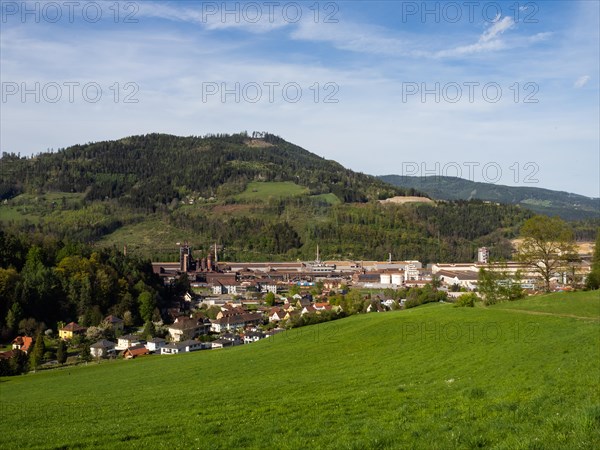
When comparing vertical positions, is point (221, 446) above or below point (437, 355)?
above

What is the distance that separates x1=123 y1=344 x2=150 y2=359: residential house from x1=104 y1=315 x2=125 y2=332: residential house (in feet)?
33.0

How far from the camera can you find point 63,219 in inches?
6388

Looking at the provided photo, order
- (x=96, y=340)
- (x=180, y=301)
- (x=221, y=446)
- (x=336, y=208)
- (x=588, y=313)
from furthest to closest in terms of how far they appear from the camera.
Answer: (x=336, y=208) < (x=180, y=301) < (x=96, y=340) < (x=588, y=313) < (x=221, y=446)

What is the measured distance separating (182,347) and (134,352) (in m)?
4.21

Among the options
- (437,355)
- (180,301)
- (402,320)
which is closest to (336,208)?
(180,301)

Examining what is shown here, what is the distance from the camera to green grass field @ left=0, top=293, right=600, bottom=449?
8.41 meters

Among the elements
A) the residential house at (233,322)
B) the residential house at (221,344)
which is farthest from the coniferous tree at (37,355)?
the residential house at (233,322)

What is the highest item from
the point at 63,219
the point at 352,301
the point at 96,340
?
the point at 63,219

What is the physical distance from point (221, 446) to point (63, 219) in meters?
169

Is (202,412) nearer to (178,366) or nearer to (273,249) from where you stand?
(178,366)

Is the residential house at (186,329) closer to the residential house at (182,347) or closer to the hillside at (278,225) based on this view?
the residential house at (182,347)

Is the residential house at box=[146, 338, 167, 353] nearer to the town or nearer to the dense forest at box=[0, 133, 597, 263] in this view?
the town

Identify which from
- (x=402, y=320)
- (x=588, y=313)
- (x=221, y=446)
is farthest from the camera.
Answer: (x=402, y=320)

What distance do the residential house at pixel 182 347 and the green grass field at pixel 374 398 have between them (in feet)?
59.6
